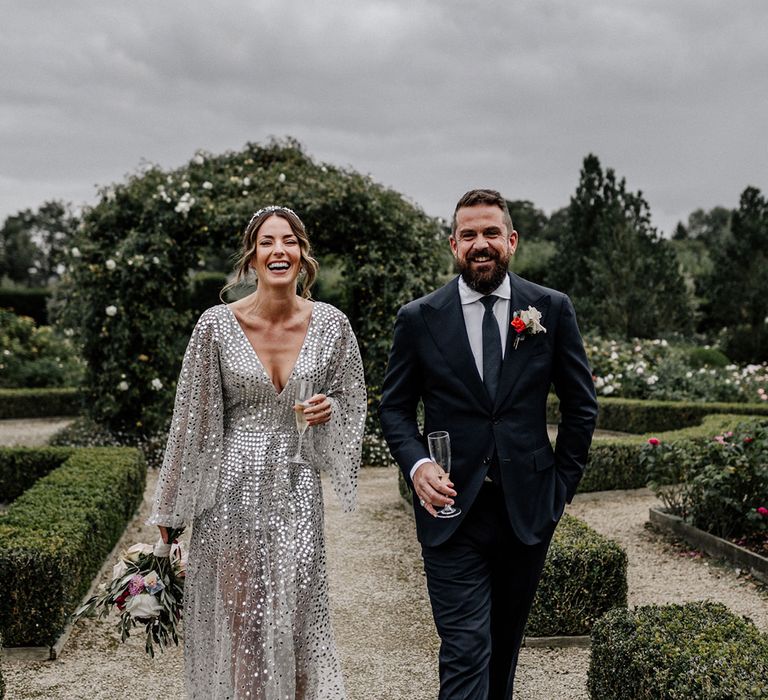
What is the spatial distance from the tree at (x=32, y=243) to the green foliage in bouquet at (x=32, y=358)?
81.1 feet

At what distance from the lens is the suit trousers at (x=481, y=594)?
7.93ft

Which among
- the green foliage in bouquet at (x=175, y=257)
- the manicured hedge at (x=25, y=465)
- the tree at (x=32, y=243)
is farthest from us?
the tree at (x=32, y=243)

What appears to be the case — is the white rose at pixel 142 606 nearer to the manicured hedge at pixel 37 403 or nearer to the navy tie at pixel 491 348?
the navy tie at pixel 491 348

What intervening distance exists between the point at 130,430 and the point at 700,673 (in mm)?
8506

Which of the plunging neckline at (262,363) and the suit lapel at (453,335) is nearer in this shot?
the suit lapel at (453,335)

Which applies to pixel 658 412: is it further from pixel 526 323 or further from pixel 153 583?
pixel 153 583

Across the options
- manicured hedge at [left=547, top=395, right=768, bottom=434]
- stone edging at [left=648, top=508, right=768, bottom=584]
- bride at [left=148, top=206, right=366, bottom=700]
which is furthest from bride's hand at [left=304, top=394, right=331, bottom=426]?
manicured hedge at [left=547, top=395, right=768, bottom=434]

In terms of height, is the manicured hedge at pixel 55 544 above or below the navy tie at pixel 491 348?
below

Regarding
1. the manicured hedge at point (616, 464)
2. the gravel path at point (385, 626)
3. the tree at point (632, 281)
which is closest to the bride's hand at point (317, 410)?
the gravel path at point (385, 626)

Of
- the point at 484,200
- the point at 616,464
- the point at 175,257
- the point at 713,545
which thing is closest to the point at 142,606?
the point at 484,200

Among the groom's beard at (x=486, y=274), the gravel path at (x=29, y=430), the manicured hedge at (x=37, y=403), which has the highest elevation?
the groom's beard at (x=486, y=274)

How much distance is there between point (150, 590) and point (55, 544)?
178 centimetres

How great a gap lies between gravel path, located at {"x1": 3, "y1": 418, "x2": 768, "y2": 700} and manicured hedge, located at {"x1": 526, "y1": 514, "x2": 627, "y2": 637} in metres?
0.14

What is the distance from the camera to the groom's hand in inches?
93.6
